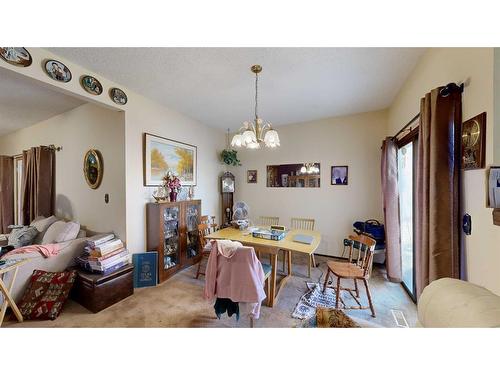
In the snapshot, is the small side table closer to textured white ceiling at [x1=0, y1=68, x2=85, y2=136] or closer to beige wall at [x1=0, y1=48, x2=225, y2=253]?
beige wall at [x1=0, y1=48, x2=225, y2=253]

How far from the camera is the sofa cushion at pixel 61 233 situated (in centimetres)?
224

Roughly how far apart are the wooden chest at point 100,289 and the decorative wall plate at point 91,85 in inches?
79.6

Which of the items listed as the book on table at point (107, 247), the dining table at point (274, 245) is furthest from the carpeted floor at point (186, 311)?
the book on table at point (107, 247)

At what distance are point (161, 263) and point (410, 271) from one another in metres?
3.27

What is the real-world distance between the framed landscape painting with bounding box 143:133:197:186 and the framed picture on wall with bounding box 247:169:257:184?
1.25 meters

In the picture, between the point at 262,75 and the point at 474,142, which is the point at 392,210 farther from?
the point at 262,75

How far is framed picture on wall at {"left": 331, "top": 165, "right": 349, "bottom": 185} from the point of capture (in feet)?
10.4

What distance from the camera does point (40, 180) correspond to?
2828mm

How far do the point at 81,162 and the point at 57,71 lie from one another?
54.6 inches

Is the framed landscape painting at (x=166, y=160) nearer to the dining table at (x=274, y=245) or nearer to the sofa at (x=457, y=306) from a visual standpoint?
the dining table at (x=274, y=245)

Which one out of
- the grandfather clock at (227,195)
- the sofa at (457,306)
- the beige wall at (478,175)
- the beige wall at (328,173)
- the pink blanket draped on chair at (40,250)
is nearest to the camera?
the sofa at (457,306)

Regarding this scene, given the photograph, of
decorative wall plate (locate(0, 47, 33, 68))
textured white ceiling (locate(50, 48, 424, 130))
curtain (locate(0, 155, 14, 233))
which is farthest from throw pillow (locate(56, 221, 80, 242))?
curtain (locate(0, 155, 14, 233))

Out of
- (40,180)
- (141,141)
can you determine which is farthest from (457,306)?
(40,180)
